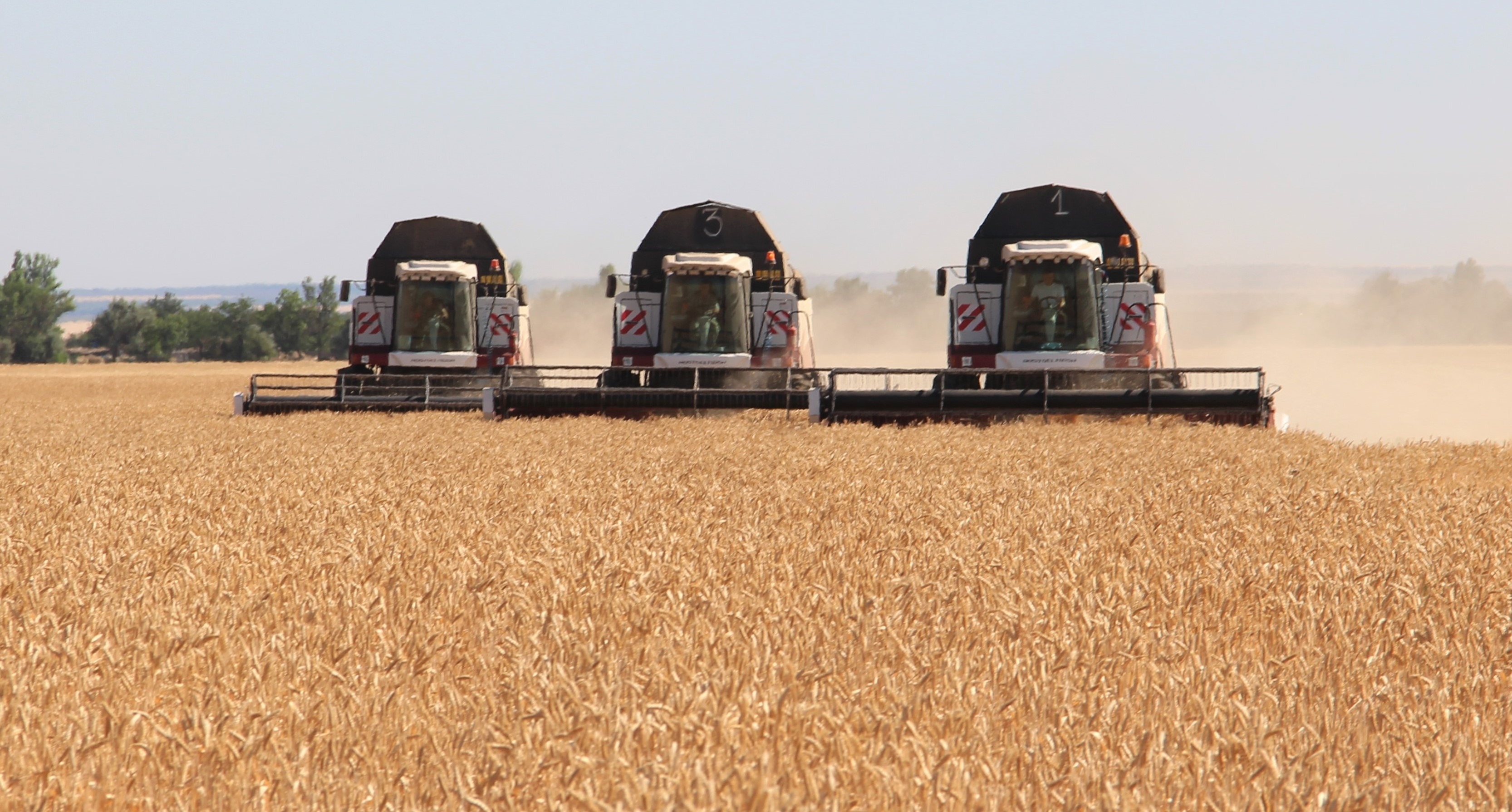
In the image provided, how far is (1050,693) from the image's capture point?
3.16 meters

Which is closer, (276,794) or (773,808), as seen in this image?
(773,808)

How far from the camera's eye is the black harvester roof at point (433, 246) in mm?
19828

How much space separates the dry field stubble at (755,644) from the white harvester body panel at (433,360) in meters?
10.8

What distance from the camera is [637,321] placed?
56.2 ft

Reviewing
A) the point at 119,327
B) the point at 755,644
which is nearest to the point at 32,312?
the point at 119,327

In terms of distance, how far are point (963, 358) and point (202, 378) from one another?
38150 mm

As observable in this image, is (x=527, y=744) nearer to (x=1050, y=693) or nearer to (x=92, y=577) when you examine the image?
(x=1050, y=693)

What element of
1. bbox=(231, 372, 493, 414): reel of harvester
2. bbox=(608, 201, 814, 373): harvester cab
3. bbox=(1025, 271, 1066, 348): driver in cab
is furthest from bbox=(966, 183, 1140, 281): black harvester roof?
bbox=(231, 372, 493, 414): reel of harvester

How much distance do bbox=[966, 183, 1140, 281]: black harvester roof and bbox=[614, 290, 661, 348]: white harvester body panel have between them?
12.7 feet

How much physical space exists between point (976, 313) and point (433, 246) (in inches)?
327

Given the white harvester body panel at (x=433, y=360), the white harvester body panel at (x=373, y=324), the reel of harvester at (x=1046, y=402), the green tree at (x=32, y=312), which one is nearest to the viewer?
the reel of harvester at (x=1046, y=402)

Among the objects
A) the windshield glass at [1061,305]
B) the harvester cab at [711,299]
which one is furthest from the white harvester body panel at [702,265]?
the windshield glass at [1061,305]

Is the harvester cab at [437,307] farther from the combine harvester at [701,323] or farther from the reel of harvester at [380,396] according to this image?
the combine harvester at [701,323]

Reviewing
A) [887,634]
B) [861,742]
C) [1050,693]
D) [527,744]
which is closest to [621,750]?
[527,744]
